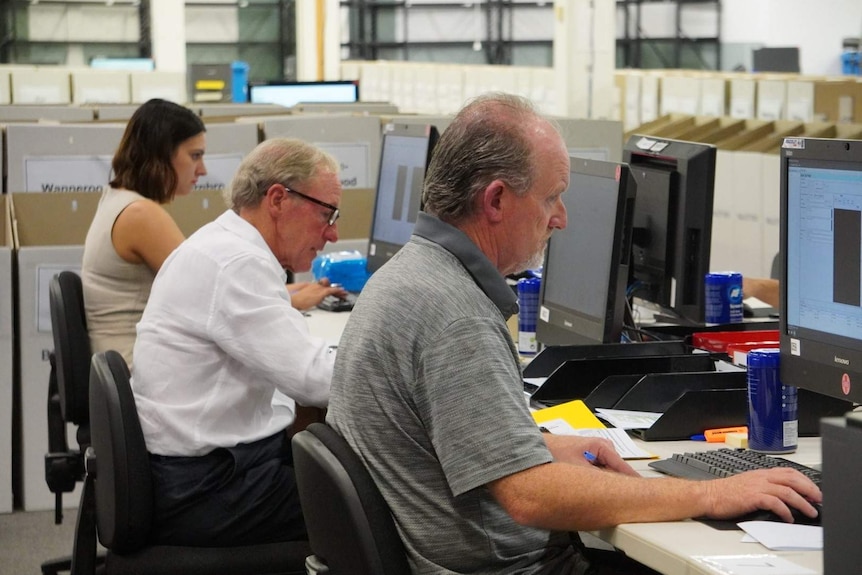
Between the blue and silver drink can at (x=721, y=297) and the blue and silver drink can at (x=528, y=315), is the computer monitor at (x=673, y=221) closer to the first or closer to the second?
the blue and silver drink can at (x=721, y=297)

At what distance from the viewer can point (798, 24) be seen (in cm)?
1755

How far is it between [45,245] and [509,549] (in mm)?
2738

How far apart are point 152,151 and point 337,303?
2.33 ft

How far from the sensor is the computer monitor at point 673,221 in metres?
2.67

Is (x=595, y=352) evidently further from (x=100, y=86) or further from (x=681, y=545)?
(x=100, y=86)

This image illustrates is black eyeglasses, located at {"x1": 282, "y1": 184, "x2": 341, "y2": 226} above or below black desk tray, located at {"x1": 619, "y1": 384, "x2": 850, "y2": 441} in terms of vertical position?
above

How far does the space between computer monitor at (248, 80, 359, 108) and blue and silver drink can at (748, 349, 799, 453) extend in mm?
6334

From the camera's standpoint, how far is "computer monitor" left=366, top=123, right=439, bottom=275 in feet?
11.2

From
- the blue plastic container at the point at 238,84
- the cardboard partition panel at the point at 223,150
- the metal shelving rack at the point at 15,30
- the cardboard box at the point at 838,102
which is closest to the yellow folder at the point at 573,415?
the cardboard partition panel at the point at 223,150

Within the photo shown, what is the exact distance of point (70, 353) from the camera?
2.95 meters

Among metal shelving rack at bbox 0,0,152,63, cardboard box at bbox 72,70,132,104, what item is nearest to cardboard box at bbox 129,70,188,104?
cardboard box at bbox 72,70,132,104

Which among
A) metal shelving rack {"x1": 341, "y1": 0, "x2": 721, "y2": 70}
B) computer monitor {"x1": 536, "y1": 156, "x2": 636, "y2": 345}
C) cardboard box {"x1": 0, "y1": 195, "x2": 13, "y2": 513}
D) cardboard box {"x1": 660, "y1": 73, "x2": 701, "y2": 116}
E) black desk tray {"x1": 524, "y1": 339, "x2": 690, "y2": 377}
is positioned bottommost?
cardboard box {"x1": 0, "y1": 195, "x2": 13, "y2": 513}

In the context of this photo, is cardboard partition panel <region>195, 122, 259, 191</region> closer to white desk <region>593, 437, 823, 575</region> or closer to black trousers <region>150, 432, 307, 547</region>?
black trousers <region>150, 432, 307, 547</region>

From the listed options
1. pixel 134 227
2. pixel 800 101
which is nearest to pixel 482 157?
pixel 134 227
